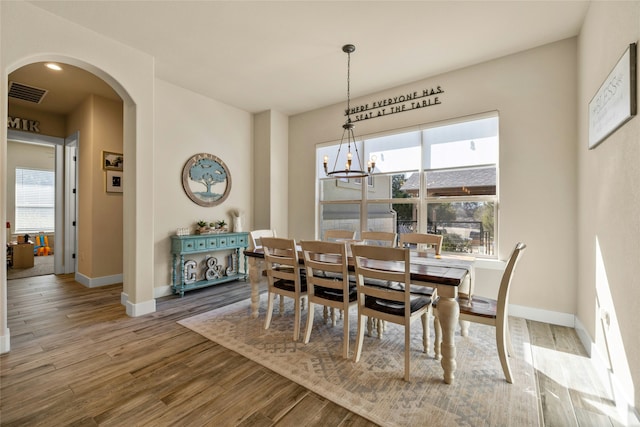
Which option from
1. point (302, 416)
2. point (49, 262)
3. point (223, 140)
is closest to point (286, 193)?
point (223, 140)

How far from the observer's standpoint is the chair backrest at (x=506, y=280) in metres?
1.88

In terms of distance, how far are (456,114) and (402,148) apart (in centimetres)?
84

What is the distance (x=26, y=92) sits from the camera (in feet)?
13.7

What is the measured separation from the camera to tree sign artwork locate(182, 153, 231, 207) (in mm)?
4371

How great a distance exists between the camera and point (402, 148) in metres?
4.23

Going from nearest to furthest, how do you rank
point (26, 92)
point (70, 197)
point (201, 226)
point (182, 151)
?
point (26, 92), point (182, 151), point (201, 226), point (70, 197)

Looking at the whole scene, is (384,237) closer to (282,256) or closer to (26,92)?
(282,256)

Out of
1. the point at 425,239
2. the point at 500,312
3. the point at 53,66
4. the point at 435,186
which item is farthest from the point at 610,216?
the point at 53,66

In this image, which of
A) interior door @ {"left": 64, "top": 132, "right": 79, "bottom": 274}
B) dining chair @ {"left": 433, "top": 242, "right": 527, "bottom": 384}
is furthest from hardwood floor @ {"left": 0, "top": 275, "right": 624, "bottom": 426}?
interior door @ {"left": 64, "top": 132, "right": 79, "bottom": 274}

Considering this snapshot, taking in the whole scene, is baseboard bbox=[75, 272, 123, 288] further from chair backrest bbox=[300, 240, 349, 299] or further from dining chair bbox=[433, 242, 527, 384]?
dining chair bbox=[433, 242, 527, 384]

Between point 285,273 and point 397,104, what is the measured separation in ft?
10.0

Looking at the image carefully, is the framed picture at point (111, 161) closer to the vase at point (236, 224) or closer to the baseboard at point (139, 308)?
the vase at point (236, 224)

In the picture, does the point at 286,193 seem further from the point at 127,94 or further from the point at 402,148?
the point at 127,94

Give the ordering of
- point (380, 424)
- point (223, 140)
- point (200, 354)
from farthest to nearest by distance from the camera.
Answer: point (223, 140) → point (200, 354) → point (380, 424)
